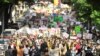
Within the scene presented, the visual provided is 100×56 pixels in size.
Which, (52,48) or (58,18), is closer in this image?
(52,48)

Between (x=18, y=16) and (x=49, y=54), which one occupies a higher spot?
(x=49, y=54)

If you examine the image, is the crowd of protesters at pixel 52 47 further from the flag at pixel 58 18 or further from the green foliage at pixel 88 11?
the flag at pixel 58 18

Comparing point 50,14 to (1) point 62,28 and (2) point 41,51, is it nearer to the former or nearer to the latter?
(1) point 62,28

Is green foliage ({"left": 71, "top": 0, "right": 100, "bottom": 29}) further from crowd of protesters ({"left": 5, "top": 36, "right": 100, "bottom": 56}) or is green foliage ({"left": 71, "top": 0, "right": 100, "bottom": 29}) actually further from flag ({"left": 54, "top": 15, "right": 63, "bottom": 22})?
flag ({"left": 54, "top": 15, "right": 63, "bottom": 22})

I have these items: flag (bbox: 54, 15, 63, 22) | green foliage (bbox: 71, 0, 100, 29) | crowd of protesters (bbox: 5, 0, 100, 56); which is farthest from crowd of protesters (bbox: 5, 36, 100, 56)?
flag (bbox: 54, 15, 63, 22)

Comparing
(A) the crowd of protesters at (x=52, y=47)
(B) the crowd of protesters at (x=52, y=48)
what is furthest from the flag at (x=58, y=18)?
(B) the crowd of protesters at (x=52, y=48)

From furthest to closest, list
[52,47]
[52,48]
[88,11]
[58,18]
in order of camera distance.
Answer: [58,18] → [88,11] → [52,47] → [52,48]

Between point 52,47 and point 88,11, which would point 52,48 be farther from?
point 88,11

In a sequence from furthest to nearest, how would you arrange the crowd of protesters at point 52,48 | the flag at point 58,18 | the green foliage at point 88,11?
the flag at point 58,18, the crowd of protesters at point 52,48, the green foliage at point 88,11

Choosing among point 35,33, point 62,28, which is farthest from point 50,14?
point 35,33

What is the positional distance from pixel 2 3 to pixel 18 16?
5.91 meters

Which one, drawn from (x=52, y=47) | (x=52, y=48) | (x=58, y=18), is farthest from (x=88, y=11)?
(x=58, y=18)

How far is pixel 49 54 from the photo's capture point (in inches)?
1313

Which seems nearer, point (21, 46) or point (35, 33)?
point (21, 46)
